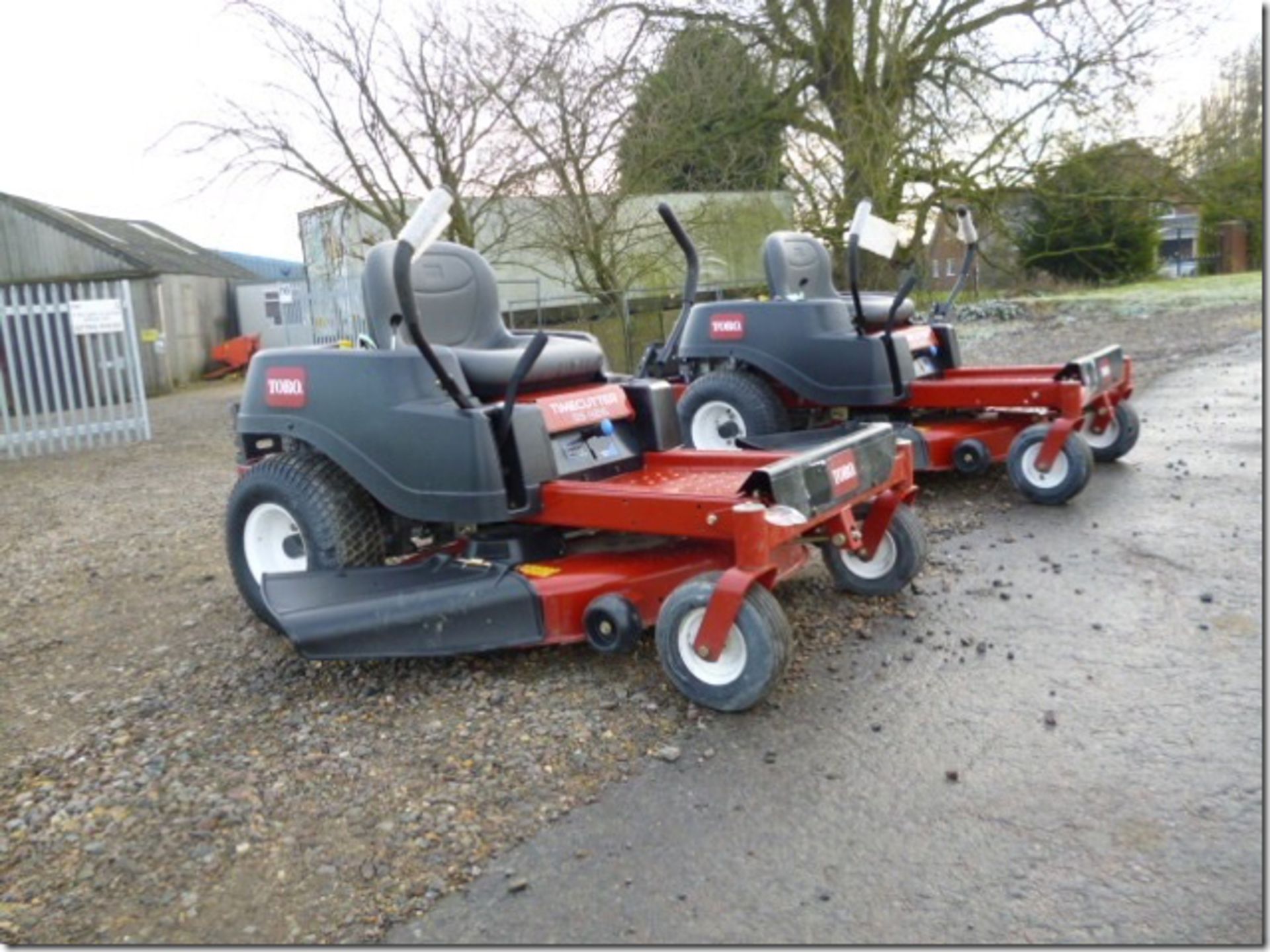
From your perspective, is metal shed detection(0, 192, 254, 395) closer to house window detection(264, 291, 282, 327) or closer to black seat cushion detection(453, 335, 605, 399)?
house window detection(264, 291, 282, 327)

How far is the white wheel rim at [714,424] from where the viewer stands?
6676mm

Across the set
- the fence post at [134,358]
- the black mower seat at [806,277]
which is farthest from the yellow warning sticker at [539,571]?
the fence post at [134,358]

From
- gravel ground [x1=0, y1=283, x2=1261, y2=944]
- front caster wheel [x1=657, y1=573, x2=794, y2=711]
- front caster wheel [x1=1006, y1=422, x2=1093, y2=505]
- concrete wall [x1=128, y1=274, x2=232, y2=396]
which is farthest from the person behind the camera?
concrete wall [x1=128, y1=274, x2=232, y2=396]

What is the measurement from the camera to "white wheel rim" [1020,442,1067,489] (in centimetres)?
558

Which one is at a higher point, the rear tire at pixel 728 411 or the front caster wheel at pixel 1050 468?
the rear tire at pixel 728 411

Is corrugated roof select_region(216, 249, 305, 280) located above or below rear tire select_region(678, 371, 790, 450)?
above

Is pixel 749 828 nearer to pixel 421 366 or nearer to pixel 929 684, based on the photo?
pixel 929 684

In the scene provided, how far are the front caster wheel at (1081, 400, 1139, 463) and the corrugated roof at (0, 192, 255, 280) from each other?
1951 centimetres

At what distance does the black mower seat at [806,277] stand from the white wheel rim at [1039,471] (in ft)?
4.34

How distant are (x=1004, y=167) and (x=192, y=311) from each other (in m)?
17.4

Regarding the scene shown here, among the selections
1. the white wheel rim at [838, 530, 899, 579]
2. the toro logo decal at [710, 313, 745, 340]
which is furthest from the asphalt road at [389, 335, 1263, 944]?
the toro logo decal at [710, 313, 745, 340]

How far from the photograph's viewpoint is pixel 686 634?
3.24 meters

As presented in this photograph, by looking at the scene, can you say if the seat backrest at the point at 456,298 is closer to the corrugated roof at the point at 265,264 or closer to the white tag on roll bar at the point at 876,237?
the white tag on roll bar at the point at 876,237

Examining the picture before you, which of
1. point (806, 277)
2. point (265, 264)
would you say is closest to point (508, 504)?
point (806, 277)
